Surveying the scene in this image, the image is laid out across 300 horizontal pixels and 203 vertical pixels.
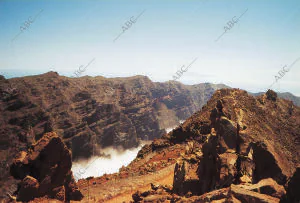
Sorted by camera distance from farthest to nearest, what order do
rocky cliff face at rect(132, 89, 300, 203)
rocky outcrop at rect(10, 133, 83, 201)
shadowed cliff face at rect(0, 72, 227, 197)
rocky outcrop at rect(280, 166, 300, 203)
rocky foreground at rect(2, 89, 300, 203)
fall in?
shadowed cliff face at rect(0, 72, 227, 197) < rocky outcrop at rect(10, 133, 83, 201) < rocky foreground at rect(2, 89, 300, 203) < rocky cliff face at rect(132, 89, 300, 203) < rocky outcrop at rect(280, 166, 300, 203)

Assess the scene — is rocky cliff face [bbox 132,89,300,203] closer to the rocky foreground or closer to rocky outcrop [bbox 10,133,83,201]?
the rocky foreground

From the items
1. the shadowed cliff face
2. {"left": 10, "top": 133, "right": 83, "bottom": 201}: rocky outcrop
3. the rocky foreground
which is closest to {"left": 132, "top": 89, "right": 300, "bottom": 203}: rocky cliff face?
the rocky foreground

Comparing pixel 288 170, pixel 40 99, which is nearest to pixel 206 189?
pixel 288 170

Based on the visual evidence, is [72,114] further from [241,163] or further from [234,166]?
[234,166]

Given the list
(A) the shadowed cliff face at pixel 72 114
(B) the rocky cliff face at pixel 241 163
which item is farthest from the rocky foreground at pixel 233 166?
(A) the shadowed cliff face at pixel 72 114

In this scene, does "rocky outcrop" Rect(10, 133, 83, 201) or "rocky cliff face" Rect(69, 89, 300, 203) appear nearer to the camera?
"rocky cliff face" Rect(69, 89, 300, 203)

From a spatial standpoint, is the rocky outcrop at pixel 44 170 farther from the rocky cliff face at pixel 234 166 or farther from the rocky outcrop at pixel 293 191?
the rocky outcrop at pixel 293 191
